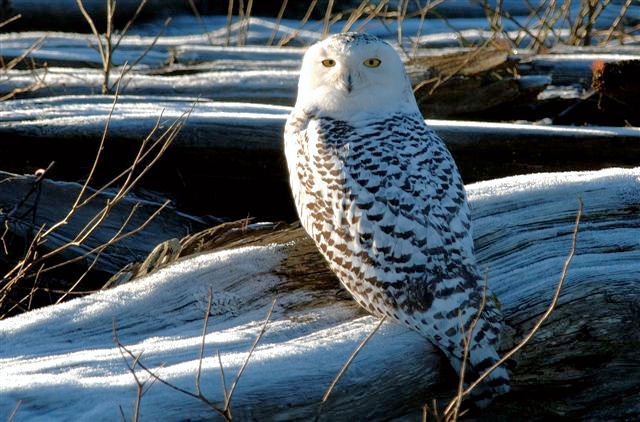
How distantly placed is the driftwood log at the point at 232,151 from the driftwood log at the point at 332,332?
2.77ft

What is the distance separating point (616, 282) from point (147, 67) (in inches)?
168

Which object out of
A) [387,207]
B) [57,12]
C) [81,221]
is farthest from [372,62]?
[57,12]

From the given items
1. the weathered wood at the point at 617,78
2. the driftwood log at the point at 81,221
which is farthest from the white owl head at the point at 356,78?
the weathered wood at the point at 617,78

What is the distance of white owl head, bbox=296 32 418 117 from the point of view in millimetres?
3994

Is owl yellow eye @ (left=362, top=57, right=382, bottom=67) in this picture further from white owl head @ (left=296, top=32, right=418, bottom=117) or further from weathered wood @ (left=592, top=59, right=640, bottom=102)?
weathered wood @ (left=592, top=59, right=640, bottom=102)

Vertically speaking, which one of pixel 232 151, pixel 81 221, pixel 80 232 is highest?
pixel 232 151

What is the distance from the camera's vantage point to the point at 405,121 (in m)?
3.96

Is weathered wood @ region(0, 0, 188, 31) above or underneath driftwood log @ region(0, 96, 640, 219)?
above

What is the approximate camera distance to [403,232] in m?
3.37

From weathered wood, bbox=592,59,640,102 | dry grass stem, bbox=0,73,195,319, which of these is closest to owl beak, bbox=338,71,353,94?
dry grass stem, bbox=0,73,195,319

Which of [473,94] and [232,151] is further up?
[473,94]

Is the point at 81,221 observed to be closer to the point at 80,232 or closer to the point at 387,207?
the point at 80,232

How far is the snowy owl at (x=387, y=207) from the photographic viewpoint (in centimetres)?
329

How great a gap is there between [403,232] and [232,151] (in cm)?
204
